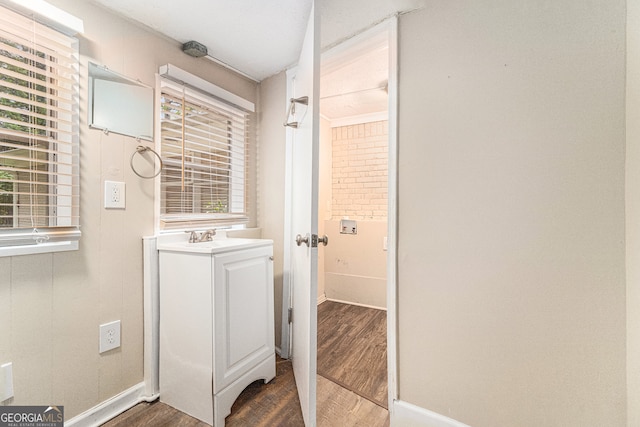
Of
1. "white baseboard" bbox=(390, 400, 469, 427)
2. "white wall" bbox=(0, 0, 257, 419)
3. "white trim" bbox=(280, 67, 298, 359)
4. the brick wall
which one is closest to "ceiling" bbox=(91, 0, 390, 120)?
"white wall" bbox=(0, 0, 257, 419)

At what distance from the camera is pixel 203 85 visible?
1.78 meters

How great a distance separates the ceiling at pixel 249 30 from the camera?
137cm

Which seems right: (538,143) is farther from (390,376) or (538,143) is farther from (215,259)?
(215,259)

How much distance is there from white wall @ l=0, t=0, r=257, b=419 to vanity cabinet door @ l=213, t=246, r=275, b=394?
531mm

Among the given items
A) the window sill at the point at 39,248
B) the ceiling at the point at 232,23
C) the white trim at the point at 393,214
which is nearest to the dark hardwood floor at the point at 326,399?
the white trim at the point at 393,214

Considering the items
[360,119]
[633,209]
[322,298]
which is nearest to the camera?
[633,209]

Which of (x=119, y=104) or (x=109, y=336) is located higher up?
(x=119, y=104)

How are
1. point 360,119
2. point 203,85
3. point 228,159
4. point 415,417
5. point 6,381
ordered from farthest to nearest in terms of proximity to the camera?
1. point 360,119
2. point 228,159
3. point 203,85
4. point 415,417
5. point 6,381

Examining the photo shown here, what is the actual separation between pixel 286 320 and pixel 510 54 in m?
1.99

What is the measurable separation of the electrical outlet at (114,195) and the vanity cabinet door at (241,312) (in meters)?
0.61

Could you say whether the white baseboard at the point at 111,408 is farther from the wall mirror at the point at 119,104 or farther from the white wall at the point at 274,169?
the wall mirror at the point at 119,104

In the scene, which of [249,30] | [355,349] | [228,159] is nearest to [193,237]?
[228,159]

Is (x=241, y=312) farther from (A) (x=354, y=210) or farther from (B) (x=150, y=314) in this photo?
(A) (x=354, y=210)

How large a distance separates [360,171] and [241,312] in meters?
2.28
